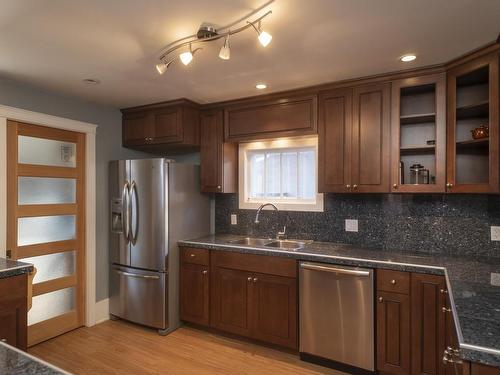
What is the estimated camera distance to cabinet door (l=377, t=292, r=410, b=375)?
2.26m

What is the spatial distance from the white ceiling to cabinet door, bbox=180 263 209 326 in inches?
69.7

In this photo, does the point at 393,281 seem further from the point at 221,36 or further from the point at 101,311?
the point at 101,311

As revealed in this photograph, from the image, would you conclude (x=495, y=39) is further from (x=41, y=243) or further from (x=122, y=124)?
(x=41, y=243)

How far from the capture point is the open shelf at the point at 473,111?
88.7 inches

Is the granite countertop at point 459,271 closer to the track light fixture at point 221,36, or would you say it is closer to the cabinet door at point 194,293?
the cabinet door at point 194,293

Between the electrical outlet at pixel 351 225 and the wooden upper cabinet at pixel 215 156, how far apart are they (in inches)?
50.0

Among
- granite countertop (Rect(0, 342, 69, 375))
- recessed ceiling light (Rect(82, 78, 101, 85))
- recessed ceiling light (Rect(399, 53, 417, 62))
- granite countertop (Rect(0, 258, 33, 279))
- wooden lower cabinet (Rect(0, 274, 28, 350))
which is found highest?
recessed ceiling light (Rect(399, 53, 417, 62))

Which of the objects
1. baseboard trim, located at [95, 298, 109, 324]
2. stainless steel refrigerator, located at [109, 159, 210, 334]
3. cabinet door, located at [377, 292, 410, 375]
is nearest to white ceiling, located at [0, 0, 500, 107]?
stainless steel refrigerator, located at [109, 159, 210, 334]

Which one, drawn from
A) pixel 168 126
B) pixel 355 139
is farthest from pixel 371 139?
pixel 168 126

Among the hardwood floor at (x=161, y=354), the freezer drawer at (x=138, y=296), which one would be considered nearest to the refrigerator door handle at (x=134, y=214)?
the freezer drawer at (x=138, y=296)

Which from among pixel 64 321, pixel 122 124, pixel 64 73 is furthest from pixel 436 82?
pixel 64 321

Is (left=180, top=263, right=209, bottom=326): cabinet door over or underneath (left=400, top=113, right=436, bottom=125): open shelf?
underneath

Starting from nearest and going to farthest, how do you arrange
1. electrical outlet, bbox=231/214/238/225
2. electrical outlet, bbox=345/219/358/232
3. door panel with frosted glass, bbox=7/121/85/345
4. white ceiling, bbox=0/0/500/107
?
white ceiling, bbox=0/0/500/107 < door panel with frosted glass, bbox=7/121/85/345 < electrical outlet, bbox=345/219/358/232 < electrical outlet, bbox=231/214/238/225

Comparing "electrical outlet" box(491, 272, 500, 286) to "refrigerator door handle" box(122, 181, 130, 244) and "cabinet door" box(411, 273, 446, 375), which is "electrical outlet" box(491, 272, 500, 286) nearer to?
"cabinet door" box(411, 273, 446, 375)
